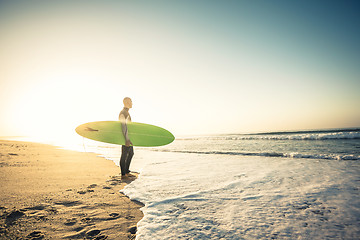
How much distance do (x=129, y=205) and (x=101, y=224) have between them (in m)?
0.60

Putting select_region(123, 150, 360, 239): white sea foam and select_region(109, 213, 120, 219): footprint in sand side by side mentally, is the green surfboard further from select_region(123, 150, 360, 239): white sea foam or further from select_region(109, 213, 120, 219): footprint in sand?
select_region(109, 213, 120, 219): footprint in sand

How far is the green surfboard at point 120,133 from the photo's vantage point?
4766 mm

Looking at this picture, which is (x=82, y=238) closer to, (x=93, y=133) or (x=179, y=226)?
(x=179, y=226)

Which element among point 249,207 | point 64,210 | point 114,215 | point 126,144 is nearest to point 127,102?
point 126,144

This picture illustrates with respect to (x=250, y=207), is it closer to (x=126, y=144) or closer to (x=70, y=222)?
(x=70, y=222)

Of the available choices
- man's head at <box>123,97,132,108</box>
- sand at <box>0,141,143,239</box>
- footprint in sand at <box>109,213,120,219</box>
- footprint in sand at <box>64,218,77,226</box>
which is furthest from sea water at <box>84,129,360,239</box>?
man's head at <box>123,97,132,108</box>

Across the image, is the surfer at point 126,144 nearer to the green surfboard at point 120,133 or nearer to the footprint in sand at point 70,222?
the green surfboard at point 120,133

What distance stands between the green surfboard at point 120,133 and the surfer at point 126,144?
0.38 m

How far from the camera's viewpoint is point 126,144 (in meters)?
3.99

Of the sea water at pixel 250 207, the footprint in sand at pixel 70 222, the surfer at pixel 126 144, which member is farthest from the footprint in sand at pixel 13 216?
the surfer at pixel 126 144

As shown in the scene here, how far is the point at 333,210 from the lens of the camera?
2.16 metres

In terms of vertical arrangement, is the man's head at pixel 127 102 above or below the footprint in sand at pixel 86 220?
above

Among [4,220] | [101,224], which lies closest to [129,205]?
[101,224]

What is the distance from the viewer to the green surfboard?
188 inches
